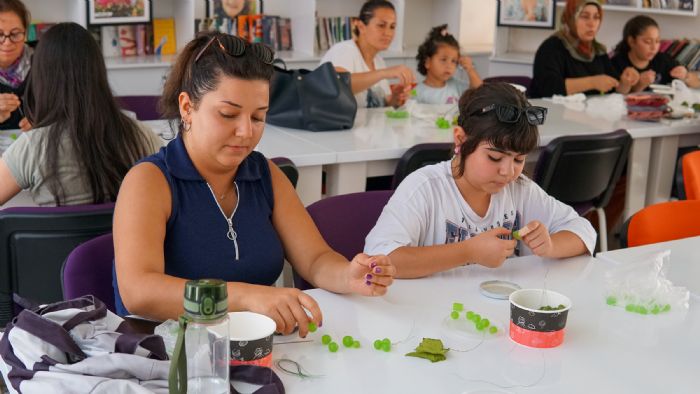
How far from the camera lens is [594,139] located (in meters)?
3.44

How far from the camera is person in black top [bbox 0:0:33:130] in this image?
339 centimetres

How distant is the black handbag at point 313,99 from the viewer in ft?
11.8

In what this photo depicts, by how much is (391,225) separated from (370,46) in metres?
2.47

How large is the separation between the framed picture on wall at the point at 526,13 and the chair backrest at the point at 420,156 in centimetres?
345

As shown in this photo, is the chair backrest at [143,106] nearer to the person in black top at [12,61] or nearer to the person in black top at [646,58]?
the person in black top at [12,61]

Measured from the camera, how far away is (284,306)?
1592mm

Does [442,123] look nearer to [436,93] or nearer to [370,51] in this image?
[370,51]

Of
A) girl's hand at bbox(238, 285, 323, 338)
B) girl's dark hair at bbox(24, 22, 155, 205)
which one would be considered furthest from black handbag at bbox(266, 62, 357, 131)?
girl's hand at bbox(238, 285, 323, 338)

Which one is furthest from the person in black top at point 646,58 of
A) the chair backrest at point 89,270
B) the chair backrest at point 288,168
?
the chair backrest at point 89,270

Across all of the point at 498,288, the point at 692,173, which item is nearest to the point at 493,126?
the point at 498,288

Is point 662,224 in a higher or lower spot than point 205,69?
lower

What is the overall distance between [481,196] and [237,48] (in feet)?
2.51

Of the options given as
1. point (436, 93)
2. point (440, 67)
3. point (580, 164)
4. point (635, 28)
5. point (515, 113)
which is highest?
point (635, 28)

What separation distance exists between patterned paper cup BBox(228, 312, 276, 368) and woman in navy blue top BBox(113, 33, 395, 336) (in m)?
0.11
